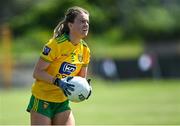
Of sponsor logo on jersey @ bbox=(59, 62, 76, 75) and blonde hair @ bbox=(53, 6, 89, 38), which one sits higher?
blonde hair @ bbox=(53, 6, 89, 38)

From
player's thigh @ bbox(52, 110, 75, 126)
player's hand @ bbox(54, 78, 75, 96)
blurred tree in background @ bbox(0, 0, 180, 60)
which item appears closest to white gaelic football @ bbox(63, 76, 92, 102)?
player's hand @ bbox(54, 78, 75, 96)

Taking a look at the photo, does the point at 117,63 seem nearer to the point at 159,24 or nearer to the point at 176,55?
the point at 176,55

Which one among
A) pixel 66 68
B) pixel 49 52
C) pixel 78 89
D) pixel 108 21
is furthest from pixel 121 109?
pixel 108 21

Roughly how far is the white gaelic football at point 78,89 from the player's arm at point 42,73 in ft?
0.55

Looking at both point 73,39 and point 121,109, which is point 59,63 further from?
point 121,109

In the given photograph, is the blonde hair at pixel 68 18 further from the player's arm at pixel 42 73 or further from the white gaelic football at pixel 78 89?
the white gaelic football at pixel 78 89

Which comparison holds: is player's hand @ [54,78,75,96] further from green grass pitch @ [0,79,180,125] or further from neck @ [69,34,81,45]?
green grass pitch @ [0,79,180,125]

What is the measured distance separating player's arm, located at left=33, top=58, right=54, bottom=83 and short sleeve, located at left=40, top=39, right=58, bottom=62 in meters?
0.05

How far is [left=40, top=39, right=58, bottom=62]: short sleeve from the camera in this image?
25.1 ft

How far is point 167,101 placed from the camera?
2047cm

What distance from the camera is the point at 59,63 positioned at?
25.5ft

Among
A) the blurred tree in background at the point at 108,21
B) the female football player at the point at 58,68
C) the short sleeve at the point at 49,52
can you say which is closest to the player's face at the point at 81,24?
the female football player at the point at 58,68

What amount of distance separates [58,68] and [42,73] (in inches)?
8.7

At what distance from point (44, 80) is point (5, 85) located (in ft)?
76.1
